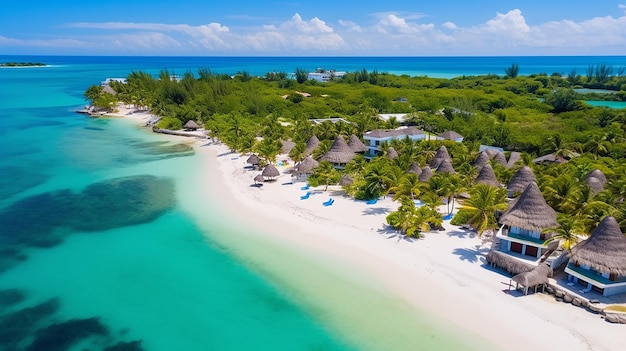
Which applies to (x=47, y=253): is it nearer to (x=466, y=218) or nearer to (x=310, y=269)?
(x=310, y=269)

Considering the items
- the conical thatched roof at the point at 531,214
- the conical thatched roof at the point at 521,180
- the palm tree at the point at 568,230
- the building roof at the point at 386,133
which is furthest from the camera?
the building roof at the point at 386,133

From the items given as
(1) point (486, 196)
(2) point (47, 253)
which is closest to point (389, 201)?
(1) point (486, 196)

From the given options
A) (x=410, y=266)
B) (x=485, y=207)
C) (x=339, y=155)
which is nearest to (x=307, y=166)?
(x=339, y=155)

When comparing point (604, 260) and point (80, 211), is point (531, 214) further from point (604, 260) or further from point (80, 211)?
point (80, 211)

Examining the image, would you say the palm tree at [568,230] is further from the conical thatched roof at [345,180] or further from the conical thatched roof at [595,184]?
the conical thatched roof at [345,180]

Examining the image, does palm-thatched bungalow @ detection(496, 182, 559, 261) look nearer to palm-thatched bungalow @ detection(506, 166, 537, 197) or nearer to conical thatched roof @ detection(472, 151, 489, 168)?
palm-thatched bungalow @ detection(506, 166, 537, 197)

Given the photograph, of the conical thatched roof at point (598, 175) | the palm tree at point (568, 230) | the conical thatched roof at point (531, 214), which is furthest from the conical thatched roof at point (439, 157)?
the palm tree at point (568, 230)
